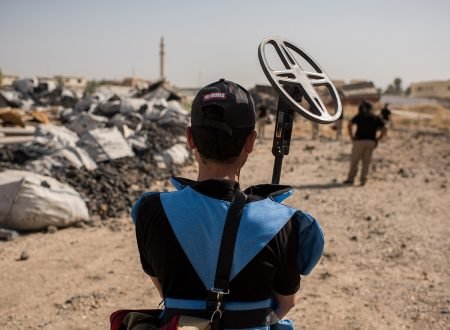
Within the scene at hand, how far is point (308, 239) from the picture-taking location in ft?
4.09

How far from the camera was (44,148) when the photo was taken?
6.53 m

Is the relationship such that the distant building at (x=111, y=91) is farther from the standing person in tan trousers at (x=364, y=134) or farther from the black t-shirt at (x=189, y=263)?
the black t-shirt at (x=189, y=263)

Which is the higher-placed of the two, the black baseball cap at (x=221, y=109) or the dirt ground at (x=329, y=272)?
the black baseball cap at (x=221, y=109)

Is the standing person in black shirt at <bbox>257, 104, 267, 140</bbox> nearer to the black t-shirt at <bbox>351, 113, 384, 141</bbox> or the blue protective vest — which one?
the black t-shirt at <bbox>351, 113, 384, 141</bbox>

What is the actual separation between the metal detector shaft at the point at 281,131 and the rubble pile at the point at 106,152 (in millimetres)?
4265

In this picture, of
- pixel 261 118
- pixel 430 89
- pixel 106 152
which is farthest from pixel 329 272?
pixel 430 89

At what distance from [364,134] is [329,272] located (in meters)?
4.12

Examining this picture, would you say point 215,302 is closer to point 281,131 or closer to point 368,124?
point 281,131

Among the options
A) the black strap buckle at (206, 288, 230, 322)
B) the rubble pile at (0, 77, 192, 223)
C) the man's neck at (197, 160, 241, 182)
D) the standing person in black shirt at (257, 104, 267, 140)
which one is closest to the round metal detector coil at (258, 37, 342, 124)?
the man's neck at (197, 160, 241, 182)

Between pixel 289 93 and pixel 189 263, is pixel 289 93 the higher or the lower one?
the higher one

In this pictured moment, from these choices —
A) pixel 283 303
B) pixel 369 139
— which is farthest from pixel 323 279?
pixel 369 139

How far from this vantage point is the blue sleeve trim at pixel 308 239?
1237 mm

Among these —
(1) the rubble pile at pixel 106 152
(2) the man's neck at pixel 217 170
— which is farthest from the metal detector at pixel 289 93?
(1) the rubble pile at pixel 106 152

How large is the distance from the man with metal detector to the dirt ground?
7.46 ft
